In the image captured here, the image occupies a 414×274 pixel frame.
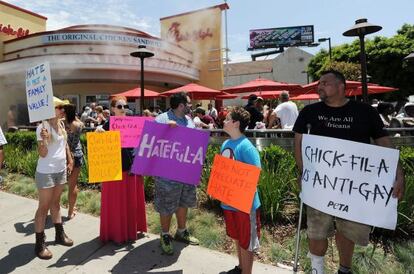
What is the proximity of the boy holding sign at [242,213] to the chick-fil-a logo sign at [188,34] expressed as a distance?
74.2 ft

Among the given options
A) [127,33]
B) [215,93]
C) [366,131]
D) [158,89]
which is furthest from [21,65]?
[366,131]

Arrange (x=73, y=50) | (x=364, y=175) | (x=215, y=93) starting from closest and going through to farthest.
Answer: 1. (x=364, y=175)
2. (x=215, y=93)
3. (x=73, y=50)

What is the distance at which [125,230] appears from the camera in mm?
4578

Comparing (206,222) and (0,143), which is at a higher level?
(0,143)

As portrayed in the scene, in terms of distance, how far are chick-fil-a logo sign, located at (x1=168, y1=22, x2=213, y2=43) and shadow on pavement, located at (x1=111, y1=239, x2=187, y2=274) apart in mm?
22114

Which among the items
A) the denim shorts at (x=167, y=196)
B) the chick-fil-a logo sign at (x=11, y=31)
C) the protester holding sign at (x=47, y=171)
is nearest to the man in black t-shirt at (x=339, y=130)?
the denim shorts at (x=167, y=196)

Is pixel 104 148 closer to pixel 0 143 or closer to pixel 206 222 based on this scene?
pixel 0 143

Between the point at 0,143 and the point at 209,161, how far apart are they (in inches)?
113

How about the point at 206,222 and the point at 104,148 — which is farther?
the point at 206,222

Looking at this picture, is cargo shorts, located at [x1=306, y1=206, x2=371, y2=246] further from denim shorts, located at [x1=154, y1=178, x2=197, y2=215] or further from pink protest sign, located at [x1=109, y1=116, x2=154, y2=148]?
pink protest sign, located at [x1=109, y1=116, x2=154, y2=148]

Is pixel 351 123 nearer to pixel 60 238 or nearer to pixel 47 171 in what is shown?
pixel 47 171

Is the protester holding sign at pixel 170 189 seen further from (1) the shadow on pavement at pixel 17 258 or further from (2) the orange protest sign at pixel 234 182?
(1) the shadow on pavement at pixel 17 258

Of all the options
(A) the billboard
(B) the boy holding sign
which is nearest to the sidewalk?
(B) the boy holding sign

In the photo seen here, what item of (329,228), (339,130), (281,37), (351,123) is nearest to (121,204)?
(329,228)
